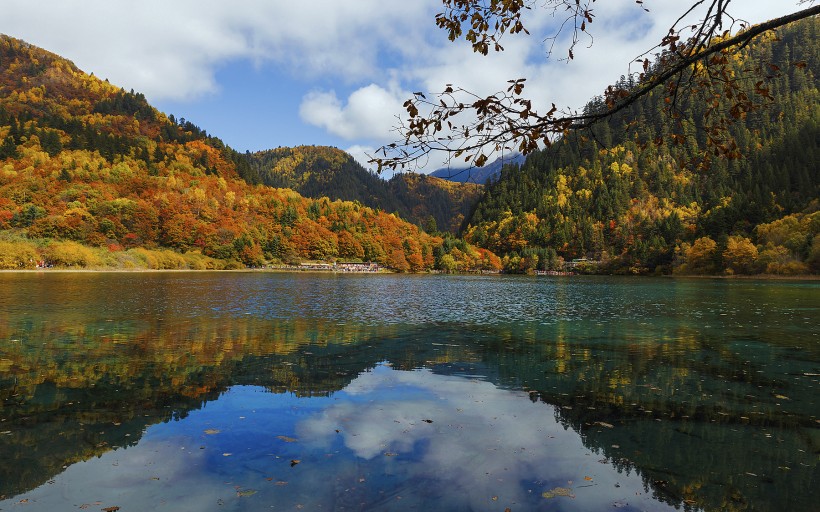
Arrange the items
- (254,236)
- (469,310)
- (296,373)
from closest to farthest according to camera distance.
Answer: (296,373) < (469,310) < (254,236)

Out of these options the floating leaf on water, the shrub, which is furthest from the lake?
the shrub

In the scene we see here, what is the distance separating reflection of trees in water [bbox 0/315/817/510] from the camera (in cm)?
924

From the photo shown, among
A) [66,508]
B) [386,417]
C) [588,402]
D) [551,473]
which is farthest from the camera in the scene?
[588,402]

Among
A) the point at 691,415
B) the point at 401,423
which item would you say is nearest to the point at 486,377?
the point at 401,423

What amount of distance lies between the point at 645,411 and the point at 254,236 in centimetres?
19353

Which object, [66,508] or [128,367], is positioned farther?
[128,367]

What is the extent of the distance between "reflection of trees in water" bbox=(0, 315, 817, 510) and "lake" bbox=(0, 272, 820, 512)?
0.23 ft

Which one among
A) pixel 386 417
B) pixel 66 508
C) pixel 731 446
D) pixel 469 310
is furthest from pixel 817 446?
pixel 469 310

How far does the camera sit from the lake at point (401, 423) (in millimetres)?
8133

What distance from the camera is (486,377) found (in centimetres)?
1736

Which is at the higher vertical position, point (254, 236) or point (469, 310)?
point (254, 236)

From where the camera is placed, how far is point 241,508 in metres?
7.53

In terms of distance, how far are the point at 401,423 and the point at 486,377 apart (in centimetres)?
618

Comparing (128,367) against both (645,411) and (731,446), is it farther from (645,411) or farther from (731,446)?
(731,446)
